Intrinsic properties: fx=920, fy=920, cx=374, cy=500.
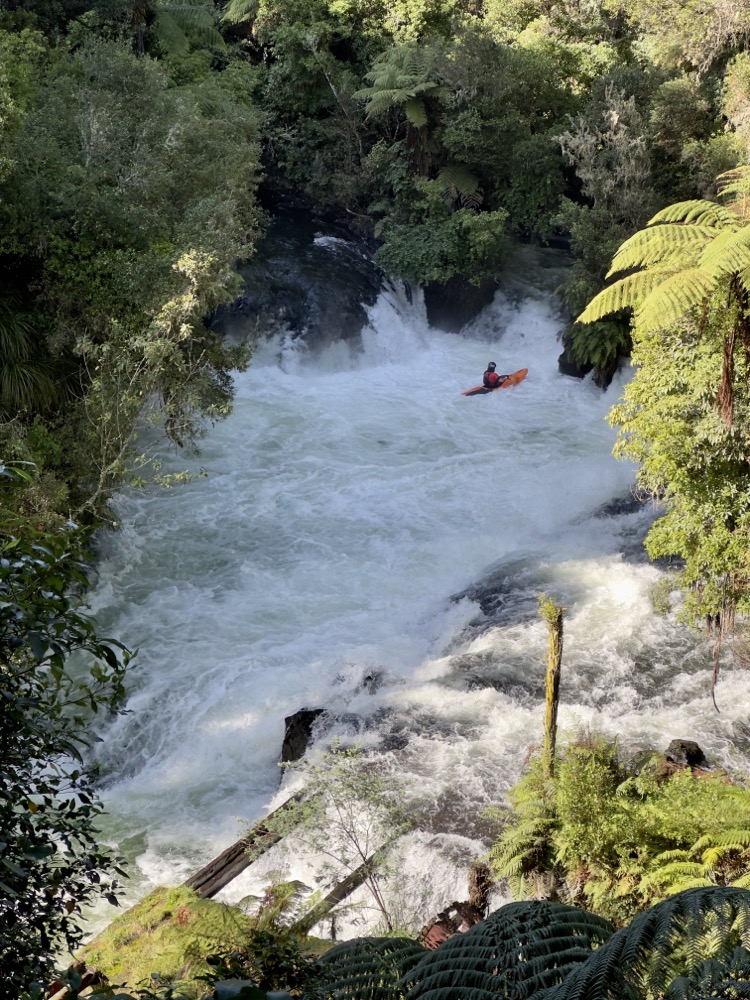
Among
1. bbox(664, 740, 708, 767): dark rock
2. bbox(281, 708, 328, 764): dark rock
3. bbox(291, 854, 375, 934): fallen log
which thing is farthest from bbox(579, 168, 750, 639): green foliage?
bbox(291, 854, 375, 934): fallen log

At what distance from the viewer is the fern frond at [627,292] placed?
7973mm

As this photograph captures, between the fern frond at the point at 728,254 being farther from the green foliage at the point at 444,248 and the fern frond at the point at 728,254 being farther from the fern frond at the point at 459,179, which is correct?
the fern frond at the point at 459,179

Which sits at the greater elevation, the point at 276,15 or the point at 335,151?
the point at 276,15

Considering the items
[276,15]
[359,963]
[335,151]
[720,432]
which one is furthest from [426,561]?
[276,15]

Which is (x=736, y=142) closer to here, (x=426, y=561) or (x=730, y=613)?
(x=426, y=561)

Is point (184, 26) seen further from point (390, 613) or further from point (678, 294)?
point (678, 294)

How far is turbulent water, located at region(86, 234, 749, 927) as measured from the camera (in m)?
9.23

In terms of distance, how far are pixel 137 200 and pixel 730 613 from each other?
8.89 metres

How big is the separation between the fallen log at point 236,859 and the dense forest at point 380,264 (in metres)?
1.17

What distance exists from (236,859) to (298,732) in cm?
181

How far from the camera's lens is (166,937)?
6.84 metres

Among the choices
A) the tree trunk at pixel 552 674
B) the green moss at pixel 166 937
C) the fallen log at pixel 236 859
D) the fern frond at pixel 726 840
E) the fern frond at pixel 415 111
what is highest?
the fern frond at pixel 415 111

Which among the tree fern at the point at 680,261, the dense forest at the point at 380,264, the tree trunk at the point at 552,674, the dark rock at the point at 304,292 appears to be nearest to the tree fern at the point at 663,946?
the dense forest at the point at 380,264

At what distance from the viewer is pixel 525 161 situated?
20.9 m
